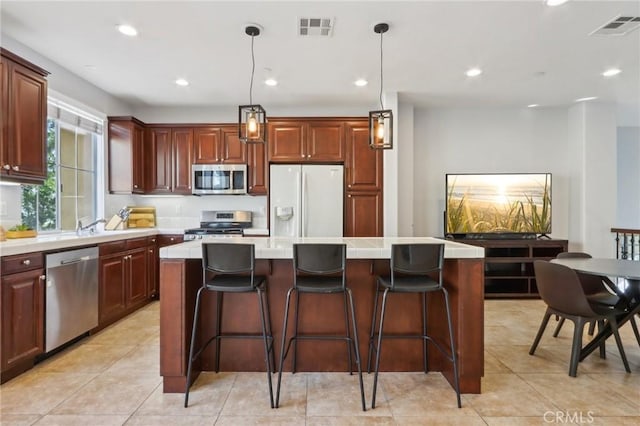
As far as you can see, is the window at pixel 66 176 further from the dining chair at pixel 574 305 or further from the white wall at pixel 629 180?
the white wall at pixel 629 180

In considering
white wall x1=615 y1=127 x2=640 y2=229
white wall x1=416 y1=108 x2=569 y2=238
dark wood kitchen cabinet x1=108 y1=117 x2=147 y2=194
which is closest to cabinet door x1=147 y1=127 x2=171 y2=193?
dark wood kitchen cabinet x1=108 y1=117 x2=147 y2=194

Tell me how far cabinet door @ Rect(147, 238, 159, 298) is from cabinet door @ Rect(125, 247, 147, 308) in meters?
0.08

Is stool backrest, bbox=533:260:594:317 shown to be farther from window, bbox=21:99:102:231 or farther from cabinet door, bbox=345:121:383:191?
window, bbox=21:99:102:231

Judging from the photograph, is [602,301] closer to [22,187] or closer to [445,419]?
[445,419]

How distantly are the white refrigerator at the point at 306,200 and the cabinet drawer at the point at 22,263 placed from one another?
2.49 meters

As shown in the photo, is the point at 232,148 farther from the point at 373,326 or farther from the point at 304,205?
the point at 373,326

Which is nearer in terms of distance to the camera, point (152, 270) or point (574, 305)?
point (574, 305)

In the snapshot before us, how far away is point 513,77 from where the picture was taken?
3885mm

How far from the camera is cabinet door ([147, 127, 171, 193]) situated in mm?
4836

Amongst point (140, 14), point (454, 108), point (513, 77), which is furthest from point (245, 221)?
point (513, 77)

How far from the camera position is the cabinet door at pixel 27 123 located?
8.70 feet

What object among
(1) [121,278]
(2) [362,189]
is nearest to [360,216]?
(2) [362,189]

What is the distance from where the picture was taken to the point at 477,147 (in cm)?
516

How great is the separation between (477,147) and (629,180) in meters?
3.46
